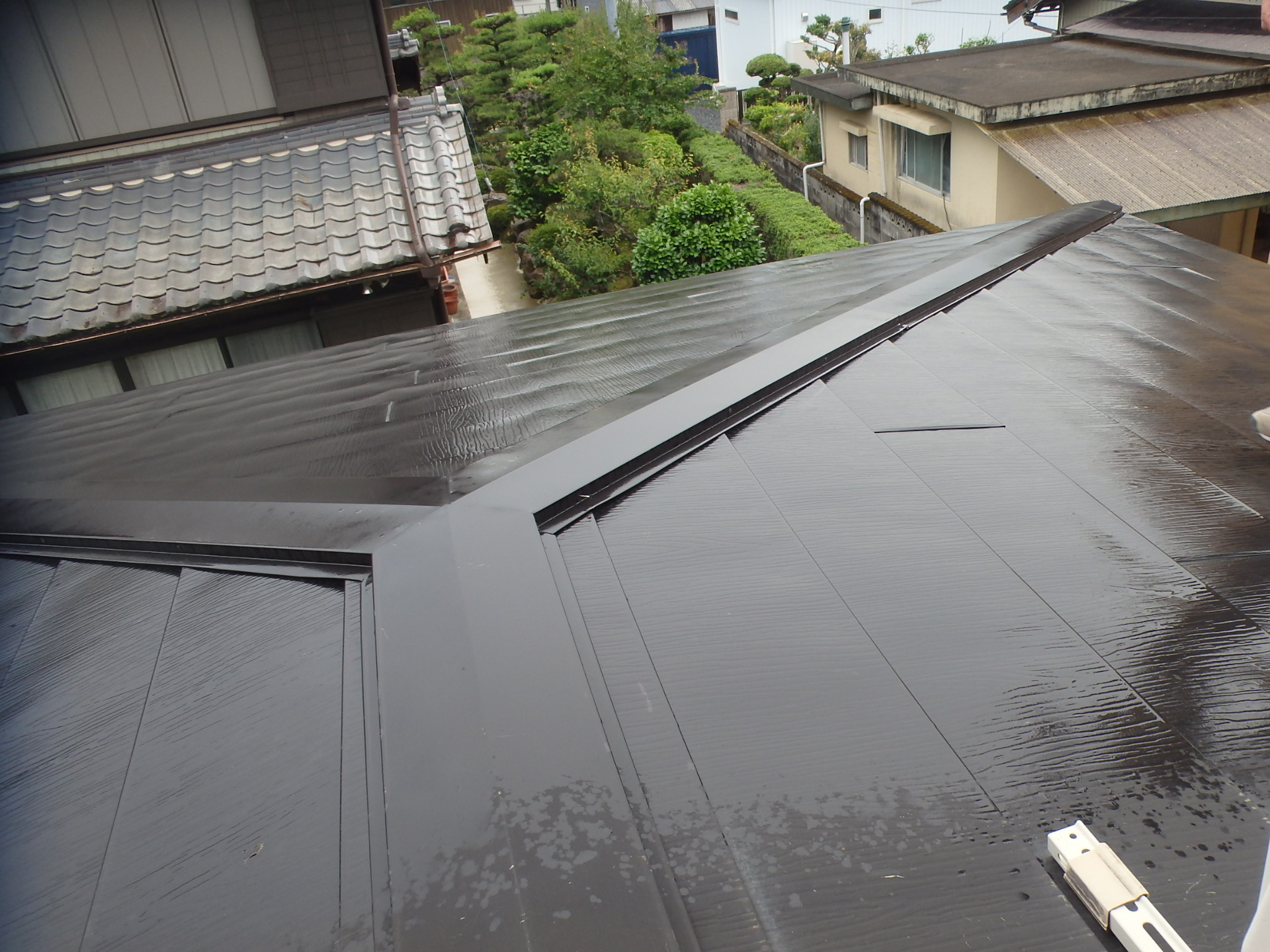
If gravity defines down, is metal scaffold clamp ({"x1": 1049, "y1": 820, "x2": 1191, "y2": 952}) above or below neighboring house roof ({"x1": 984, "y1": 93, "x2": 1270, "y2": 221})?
above

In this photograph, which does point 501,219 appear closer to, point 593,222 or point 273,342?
point 593,222

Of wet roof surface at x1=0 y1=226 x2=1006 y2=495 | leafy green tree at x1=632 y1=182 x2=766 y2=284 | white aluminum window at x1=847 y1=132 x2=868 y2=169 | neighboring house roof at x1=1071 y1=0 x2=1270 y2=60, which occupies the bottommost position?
leafy green tree at x1=632 y1=182 x2=766 y2=284

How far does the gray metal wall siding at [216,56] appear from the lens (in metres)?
9.23

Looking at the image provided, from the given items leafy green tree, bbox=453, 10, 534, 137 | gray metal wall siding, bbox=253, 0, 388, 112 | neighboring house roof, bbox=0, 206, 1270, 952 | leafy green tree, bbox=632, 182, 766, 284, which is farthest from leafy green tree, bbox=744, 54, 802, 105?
neighboring house roof, bbox=0, 206, 1270, 952

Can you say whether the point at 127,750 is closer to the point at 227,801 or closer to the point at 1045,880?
the point at 227,801

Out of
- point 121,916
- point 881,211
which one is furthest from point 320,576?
point 881,211

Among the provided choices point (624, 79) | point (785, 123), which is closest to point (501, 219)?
point (624, 79)

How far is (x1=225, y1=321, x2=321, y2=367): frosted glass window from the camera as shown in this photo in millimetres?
8906

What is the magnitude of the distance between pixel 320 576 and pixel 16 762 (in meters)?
0.70

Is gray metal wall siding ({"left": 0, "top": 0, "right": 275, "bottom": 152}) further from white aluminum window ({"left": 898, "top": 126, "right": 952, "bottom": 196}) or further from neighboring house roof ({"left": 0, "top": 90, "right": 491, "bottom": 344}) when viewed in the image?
white aluminum window ({"left": 898, "top": 126, "right": 952, "bottom": 196})

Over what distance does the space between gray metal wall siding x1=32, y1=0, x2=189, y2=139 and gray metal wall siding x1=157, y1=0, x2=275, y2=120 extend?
5.1 inches

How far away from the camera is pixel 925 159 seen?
16172 millimetres

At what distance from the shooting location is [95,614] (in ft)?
7.09

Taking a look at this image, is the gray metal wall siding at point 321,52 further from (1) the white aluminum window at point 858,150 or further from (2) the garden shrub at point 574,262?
(1) the white aluminum window at point 858,150
